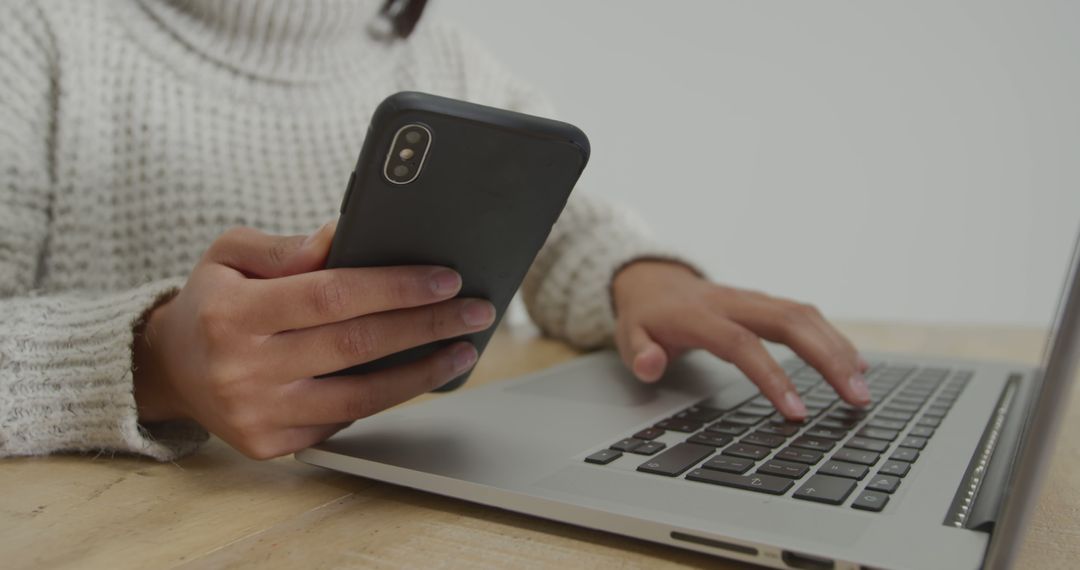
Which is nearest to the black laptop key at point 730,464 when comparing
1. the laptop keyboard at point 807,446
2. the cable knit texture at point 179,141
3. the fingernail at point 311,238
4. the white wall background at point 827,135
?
the laptop keyboard at point 807,446

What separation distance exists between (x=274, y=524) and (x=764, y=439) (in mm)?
250

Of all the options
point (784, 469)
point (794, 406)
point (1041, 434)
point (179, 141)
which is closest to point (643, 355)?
point (794, 406)

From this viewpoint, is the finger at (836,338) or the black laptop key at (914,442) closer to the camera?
the black laptop key at (914,442)

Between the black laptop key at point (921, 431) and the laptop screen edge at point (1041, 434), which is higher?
the laptop screen edge at point (1041, 434)

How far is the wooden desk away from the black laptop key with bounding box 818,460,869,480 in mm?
70

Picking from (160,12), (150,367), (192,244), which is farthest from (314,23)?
(150,367)

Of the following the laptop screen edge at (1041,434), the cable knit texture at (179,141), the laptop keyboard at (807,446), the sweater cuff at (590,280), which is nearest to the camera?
the laptop screen edge at (1041,434)

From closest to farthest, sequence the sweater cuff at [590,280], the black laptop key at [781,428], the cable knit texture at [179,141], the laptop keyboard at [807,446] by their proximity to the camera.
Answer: the laptop keyboard at [807,446] < the black laptop key at [781,428] < the cable knit texture at [179,141] < the sweater cuff at [590,280]

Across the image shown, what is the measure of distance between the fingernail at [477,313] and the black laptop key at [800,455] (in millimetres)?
163

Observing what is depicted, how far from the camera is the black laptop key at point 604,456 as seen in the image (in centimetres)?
38

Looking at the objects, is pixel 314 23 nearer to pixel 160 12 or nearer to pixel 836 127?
pixel 160 12

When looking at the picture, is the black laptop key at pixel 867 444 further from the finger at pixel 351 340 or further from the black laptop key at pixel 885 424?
the finger at pixel 351 340

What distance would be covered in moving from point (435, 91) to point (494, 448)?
0.62m

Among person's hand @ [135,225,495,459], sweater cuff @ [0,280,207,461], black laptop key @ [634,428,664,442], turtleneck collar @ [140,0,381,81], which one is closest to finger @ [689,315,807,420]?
black laptop key @ [634,428,664,442]
